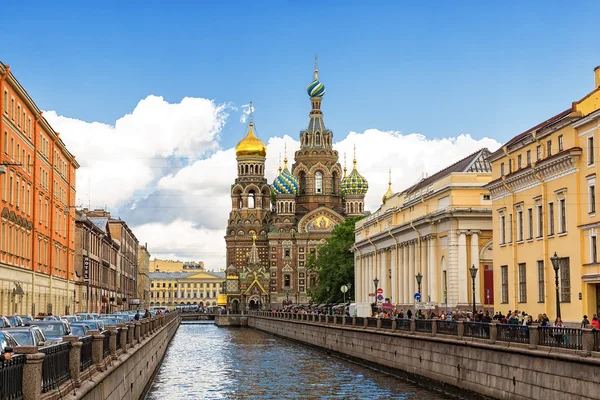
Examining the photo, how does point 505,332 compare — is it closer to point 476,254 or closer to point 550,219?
point 550,219

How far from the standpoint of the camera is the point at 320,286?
124m

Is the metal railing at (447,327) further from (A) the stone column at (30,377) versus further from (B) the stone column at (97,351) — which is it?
(A) the stone column at (30,377)

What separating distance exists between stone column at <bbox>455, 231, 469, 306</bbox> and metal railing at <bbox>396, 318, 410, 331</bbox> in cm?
1964

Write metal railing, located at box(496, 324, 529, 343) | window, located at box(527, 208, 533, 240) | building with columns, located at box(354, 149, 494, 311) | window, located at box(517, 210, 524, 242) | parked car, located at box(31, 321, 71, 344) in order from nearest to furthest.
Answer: parked car, located at box(31, 321, 71, 344), metal railing, located at box(496, 324, 529, 343), window, located at box(527, 208, 533, 240), window, located at box(517, 210, 524, 242), building with columns, located at box(354, 149, 494, 311)

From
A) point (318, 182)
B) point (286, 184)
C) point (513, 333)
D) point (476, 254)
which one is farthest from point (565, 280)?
point (318, 182)

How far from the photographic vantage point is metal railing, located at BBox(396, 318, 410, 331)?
150 ft

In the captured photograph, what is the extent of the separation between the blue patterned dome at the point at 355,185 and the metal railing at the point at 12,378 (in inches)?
7225

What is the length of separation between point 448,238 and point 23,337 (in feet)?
156

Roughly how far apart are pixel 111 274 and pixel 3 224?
66800 mm

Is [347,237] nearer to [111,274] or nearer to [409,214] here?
[111,274]

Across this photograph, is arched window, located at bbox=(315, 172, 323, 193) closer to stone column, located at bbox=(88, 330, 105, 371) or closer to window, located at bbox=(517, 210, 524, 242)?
window, located at bbox=(517, 210, 524, 242)

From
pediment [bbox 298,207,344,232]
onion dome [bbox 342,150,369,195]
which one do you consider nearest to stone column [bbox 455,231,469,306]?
pediment [bbox 298,207,344,232]

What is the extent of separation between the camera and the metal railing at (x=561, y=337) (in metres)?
25.4

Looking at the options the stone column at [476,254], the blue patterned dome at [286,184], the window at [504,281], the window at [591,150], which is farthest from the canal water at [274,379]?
the blue patterned dome at [286,184]
